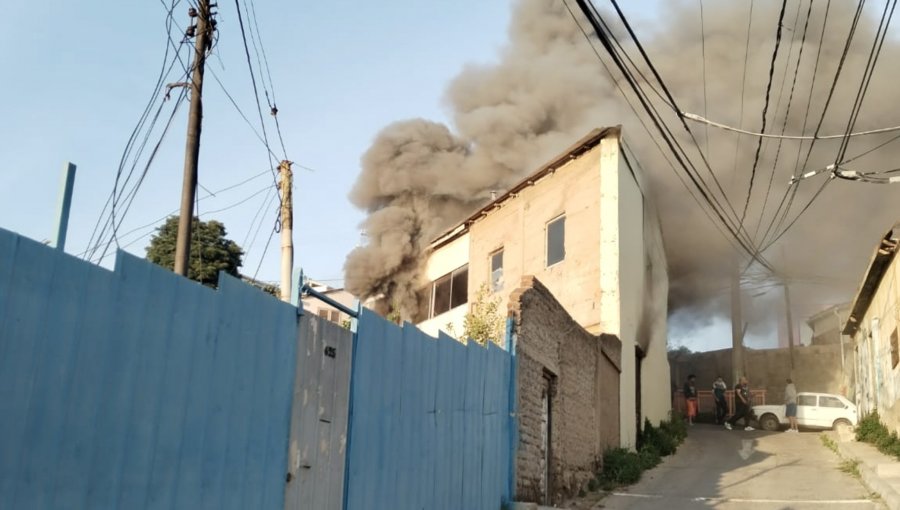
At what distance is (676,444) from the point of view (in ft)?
57.5

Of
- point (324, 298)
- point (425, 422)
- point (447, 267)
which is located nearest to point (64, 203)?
point (324, 298)

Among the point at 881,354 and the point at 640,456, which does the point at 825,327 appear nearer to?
the point at 881,354

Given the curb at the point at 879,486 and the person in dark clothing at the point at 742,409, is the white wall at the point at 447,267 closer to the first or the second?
Result: the person in dark clothing at the point at 742,409

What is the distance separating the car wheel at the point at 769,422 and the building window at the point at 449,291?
9415 mm

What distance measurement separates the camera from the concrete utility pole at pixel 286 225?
13.3 m

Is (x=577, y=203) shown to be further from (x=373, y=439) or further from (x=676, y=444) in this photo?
(x=373, y=439)

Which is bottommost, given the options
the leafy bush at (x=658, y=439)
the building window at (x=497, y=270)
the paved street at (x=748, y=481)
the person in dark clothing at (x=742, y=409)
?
the paved street at (x=748, y=481)

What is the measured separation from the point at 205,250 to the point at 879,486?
49.9 feet

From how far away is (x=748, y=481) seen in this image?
13.0m

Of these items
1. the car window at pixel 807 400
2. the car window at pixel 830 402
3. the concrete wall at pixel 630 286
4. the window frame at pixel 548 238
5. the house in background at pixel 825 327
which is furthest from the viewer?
the house in background at pixel 825 327

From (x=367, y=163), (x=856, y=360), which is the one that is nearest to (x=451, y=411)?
(x=856, y=360)

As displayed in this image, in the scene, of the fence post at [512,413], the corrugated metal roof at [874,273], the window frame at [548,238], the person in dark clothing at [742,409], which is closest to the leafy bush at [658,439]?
the window frame at [548,238]

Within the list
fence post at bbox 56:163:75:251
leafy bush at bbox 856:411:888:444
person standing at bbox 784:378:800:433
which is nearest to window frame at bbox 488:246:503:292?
person standing at bbox 784:378:800:433

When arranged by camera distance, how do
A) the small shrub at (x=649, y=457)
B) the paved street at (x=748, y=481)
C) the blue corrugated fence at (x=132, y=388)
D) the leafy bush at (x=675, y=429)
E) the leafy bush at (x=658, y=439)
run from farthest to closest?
the leafy bush at (x=675, y=429)
the leafy bush at (x=658, y=439)
the small shrub at (x=649, y=457)
the paved street at (x=748, y=481)
the blue corrugated fence at (x=132, y=388)
